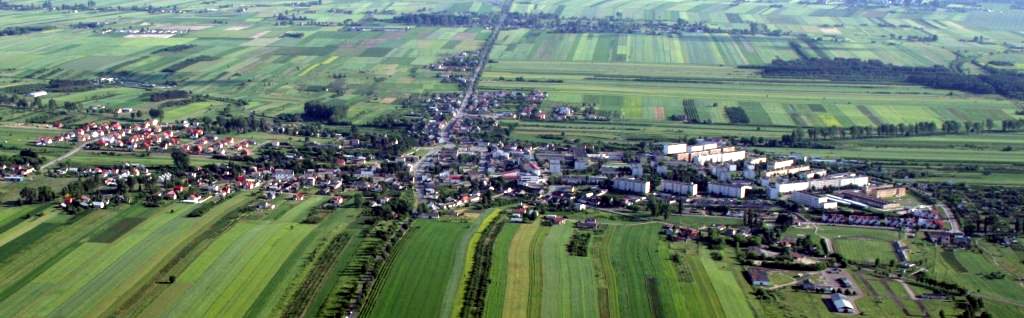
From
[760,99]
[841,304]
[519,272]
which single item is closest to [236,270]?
[519,272]

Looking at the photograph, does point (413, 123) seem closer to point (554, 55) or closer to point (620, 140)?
point (620, 140)

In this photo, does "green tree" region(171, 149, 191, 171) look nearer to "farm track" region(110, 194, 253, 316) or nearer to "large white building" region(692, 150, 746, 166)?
"farm track" region(110, 194, 253, 316)

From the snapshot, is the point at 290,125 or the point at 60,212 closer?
the point at 60,212

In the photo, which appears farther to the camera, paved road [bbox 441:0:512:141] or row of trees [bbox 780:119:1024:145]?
paved road [bbox 441:0:512:141]

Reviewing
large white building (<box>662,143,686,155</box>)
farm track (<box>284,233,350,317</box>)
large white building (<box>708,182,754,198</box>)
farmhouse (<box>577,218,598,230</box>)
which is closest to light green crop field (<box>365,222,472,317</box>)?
farm track (<box>284,233,350,317</box>)

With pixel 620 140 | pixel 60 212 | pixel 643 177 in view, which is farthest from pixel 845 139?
pixel 60 212

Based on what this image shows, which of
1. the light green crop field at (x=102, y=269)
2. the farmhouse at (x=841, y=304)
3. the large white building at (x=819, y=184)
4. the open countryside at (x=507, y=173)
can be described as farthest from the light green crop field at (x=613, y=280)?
the light green crop field at (x=102, y=269)

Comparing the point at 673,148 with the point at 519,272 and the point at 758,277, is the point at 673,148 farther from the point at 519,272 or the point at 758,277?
the point at 519,272
